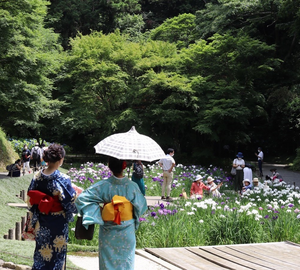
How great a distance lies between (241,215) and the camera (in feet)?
22.7

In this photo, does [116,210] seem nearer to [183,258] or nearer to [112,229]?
[112,229]

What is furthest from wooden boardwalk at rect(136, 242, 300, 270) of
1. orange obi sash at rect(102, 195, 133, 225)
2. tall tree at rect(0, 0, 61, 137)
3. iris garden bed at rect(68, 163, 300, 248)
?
tall tree at rect(0, 0, 61, 137)

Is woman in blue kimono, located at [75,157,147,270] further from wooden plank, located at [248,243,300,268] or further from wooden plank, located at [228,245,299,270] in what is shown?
wooden plank, located at [248,243,300,268]

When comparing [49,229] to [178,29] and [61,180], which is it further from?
[178,29]

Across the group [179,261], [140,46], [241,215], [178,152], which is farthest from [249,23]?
[179,261]

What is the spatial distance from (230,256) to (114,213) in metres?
2.74

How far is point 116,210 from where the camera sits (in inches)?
147

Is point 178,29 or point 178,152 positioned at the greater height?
point 178,29

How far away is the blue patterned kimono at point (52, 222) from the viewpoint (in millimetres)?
3811

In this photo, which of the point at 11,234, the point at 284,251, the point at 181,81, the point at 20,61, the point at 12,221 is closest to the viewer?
the point at 284,251

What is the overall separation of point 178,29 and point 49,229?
27.3 metres

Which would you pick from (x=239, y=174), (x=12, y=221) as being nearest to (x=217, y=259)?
(x=12, y=221)

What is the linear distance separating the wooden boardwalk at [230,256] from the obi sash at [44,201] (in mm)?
2052

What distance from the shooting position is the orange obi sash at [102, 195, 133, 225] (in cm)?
372
